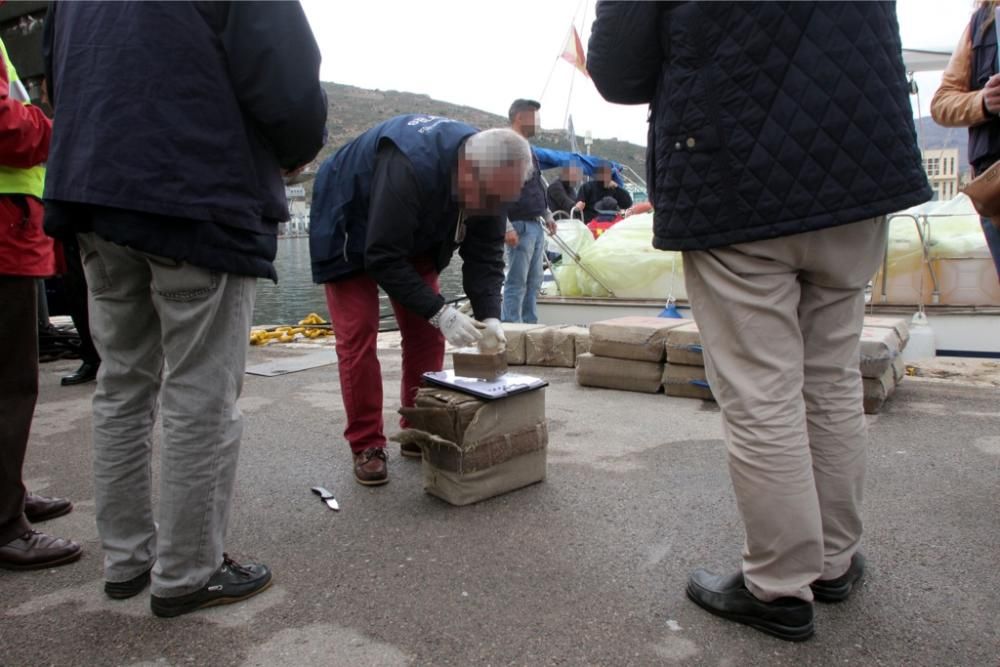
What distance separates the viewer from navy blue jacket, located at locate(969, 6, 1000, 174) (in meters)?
2.60

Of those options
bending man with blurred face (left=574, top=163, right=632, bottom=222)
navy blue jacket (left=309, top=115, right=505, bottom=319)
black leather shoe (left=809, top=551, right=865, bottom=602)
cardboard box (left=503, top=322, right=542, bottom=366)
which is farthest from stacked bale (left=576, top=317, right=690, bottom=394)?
bending man with blurred face (left=574, top=163, right=632, bottom=222)

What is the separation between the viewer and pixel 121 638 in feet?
6.14

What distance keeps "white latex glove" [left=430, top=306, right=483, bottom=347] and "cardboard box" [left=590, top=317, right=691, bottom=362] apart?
1950 mm

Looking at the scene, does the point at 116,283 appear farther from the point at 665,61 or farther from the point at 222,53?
the point at 665,61

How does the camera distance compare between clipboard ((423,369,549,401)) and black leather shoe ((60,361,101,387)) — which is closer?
clipboard ((423,369,549,401))

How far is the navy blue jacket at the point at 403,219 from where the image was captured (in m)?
2.72

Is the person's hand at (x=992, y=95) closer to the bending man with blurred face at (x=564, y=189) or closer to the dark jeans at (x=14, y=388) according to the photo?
the dark jeans at (x=14, y=388)

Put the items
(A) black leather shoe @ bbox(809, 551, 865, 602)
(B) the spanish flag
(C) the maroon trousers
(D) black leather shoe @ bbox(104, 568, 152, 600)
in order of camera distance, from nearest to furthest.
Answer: (A) black leather shoe @ bbox(809, 551, 865, 602) → (D) black leather shoe @ bbox(104, 568, 152, 600) → (C) the maroon trousers → (B) the spanish flag

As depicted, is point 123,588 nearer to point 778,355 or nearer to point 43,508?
point 43,508

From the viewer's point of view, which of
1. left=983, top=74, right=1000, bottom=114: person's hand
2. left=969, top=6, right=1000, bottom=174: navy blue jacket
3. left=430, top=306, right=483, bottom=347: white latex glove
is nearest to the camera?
left=983, top=74, right=1000, bottom=114: person's hand

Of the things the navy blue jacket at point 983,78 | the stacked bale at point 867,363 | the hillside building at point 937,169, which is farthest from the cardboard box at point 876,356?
the navy blue jacket at point 983,78

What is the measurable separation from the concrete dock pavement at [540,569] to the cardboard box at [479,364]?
505 mm

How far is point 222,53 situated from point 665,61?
1126 millimetres

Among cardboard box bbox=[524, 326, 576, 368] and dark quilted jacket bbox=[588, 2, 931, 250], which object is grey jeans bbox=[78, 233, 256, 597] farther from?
cardboard box bbox=[524, 326, 576, 368]
